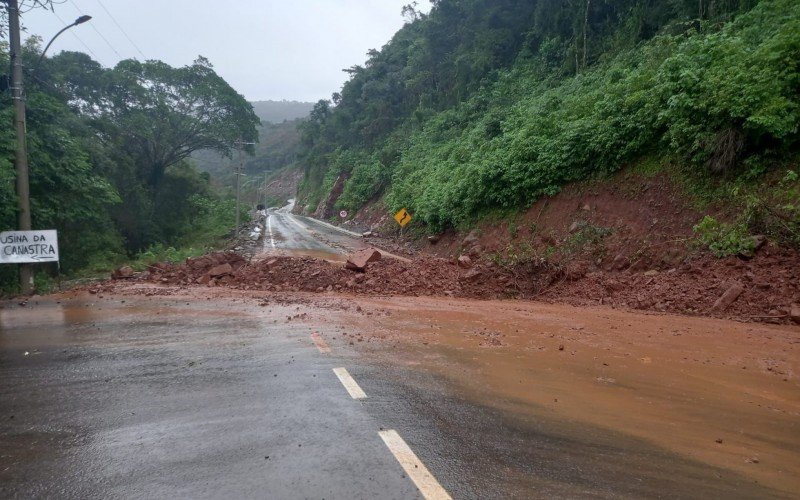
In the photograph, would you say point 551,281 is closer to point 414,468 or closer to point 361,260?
point 361,260

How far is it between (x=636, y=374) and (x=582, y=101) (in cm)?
1514

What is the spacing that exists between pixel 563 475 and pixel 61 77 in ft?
91.7

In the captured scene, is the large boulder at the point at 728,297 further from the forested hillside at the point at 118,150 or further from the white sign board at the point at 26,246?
the forested hillside at the point at 118,150

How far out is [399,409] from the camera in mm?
4262

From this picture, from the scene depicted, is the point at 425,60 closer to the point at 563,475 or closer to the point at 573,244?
the point at 573,244

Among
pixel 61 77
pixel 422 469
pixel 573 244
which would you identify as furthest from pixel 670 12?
pixel 61 77

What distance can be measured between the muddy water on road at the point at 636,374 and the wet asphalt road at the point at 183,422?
1.42 m

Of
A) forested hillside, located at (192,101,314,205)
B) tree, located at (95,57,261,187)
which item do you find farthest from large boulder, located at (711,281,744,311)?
forested hillside, located at (192,101,314,205)

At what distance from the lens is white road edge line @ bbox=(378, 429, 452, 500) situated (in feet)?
9.60

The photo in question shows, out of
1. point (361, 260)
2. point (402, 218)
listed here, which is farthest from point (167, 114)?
point (361, 260)

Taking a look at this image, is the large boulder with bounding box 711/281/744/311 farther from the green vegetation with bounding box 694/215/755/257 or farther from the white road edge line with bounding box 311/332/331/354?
the white road edge line with bounding box 311/332/331/354

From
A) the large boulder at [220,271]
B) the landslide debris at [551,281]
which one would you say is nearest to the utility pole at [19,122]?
the landslide debris at [551,281]

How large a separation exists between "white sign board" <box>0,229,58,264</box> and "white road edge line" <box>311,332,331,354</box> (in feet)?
26.9

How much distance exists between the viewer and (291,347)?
6461 millimetres
